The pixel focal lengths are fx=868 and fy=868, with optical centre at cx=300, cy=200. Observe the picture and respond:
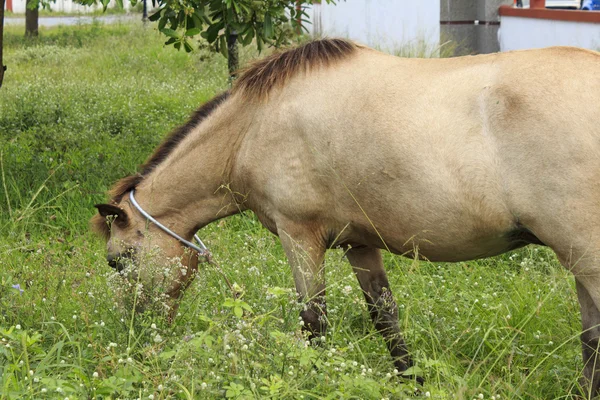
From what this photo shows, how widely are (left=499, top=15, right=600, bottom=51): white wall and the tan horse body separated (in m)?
6.72

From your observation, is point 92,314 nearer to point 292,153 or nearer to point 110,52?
point 292,153

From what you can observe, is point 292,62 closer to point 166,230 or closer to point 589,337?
point 166,230

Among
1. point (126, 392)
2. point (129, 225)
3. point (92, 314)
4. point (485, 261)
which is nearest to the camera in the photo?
point (126, 392)

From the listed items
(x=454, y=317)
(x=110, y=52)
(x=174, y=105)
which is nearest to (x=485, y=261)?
(x=454, y=317)

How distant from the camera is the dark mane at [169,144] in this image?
4852mm

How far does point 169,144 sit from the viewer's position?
498cm

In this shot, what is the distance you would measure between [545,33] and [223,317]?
9143mm

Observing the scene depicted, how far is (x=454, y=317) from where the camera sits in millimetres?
4980

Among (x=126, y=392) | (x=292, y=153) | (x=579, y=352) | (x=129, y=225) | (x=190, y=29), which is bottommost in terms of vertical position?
(x=579, y=352)

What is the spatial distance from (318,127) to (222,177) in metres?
0.77

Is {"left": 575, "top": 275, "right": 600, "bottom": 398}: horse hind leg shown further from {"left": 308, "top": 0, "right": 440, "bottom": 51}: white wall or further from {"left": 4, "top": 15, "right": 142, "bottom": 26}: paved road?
{"left": 4, "top": 15, "right": 142, "bottom": 26}: paved road

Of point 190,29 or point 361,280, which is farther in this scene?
point 190,29

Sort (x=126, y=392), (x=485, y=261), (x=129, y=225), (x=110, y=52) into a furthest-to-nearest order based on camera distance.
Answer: (x=110, y=52)
(x=485, y=261)
(x=129, y=225)
(x=126, y=392)

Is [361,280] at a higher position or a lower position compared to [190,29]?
lower
